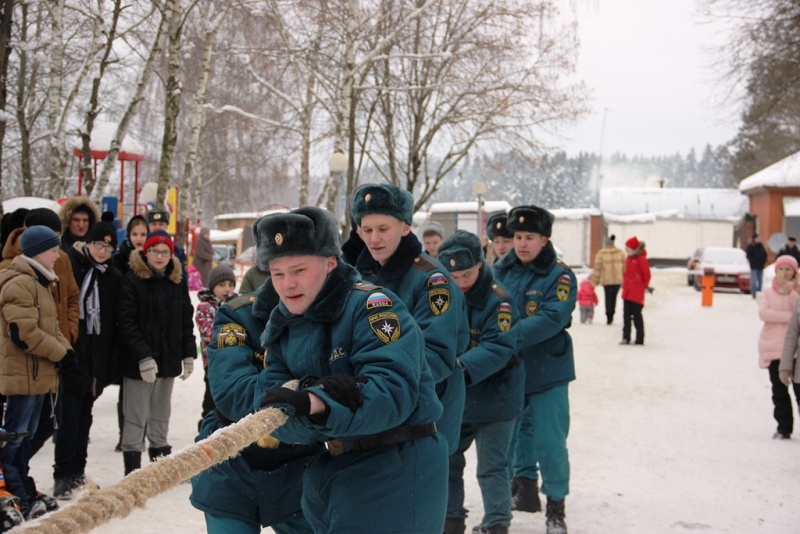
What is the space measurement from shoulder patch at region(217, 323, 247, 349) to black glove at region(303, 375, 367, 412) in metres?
0.83

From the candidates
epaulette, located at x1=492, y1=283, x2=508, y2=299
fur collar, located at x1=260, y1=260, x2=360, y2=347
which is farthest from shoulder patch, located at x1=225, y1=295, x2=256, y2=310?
epaulette, located at x1=492, y1=283, x2=508, y2=299

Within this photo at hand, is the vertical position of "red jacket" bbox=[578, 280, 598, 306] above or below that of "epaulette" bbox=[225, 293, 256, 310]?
below

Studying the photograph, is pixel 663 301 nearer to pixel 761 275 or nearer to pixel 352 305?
pixel 761 275

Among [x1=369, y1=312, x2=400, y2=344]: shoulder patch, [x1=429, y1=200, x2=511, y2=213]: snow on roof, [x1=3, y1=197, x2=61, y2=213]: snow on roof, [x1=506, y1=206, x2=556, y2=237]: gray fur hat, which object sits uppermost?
[x1=429, y1=200, x2=511, y2=213]: snow on roof

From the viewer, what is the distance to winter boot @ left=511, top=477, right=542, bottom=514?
257 inches

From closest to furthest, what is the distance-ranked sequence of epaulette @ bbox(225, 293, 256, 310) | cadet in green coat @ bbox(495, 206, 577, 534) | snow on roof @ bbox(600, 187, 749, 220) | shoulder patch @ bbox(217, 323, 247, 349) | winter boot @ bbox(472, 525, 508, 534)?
1. shoulder patch @ bbox(217, 323, 247, 349)
2. epaulette @ bbox(225, 293, 256, 310)
3. winter boot @ bbox(472, 525, 508, 534)
4. cadet in green coat @ bbox(495, 206, 577, 534)
5. snow on roof @ bbox(600, 187, 749, 220)

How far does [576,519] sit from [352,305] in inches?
155

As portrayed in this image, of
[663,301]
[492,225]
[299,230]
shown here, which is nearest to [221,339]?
[299,230]

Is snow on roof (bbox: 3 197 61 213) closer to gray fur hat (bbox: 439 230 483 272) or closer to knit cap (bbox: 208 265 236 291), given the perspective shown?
knit cap (bbox: 208 265 236 291)

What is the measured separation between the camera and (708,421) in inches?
389

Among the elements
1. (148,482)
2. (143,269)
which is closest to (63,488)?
(143,269)

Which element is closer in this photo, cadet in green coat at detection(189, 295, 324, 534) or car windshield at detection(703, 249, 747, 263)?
cadet in green coat at detection(189, 295, 324, 534)

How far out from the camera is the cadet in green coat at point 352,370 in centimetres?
287

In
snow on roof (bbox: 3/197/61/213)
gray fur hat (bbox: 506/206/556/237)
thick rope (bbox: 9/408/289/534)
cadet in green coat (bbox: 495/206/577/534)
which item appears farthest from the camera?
snow on roof (bbox: 3/197/61/213)
